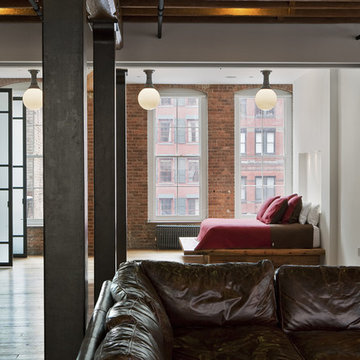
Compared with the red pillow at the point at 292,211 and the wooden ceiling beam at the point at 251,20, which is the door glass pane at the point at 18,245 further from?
the wooden ceiling beam at the point at 251,20

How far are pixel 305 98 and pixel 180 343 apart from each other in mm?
6895

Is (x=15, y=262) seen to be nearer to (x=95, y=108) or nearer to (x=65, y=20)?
(x=95, y=108)

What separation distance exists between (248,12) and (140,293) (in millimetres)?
3865

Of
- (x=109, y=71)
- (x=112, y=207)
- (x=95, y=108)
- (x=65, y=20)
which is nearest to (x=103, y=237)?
(x=112, y=207)

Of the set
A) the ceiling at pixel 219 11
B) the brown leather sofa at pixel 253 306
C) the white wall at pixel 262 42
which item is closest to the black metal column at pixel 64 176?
the brown leather sofa at pixel 253 306

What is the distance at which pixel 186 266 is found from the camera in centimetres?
368

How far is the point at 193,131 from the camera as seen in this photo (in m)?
10.7

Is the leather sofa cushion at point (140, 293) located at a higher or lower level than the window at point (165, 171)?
lower

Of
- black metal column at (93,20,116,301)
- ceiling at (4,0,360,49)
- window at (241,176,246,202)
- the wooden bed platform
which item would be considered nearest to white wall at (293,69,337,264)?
the wooden bed platform

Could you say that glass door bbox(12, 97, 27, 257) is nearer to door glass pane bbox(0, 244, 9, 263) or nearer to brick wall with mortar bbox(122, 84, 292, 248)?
door glass pane bbox(0, 244, 9, 263)

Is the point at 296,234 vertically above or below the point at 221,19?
below

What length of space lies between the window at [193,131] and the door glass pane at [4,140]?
3546 millimetres

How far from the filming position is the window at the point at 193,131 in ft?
35.1

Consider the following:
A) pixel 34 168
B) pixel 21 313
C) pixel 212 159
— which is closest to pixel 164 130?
pixel 212 159
